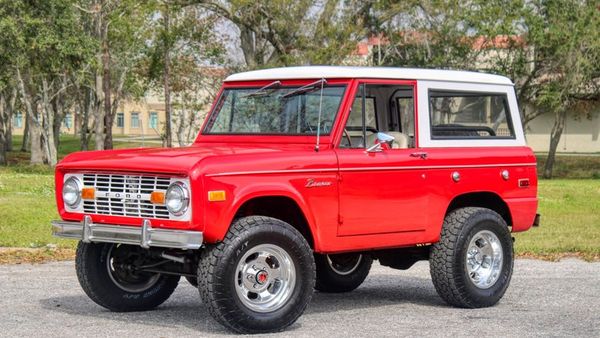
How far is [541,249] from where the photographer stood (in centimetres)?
1597

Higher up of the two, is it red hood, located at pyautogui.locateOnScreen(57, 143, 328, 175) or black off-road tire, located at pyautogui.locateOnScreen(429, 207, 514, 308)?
red hood, located at pyautogui.locateOnScreen(57, 143, 328, 175)

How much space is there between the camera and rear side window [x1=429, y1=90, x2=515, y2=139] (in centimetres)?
1070

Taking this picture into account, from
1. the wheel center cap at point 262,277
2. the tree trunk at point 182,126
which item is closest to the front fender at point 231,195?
the wheel center cap at point 262,277

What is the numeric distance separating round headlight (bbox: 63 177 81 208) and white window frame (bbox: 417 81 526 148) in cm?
301

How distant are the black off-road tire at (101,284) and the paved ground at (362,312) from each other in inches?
4.2

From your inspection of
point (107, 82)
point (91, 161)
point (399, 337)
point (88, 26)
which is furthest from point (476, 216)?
point (88, 26)

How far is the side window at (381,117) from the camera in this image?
9961 mm

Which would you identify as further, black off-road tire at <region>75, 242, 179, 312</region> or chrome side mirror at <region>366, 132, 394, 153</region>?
black off-road tire at <region>75, 242, 179, 312</region>

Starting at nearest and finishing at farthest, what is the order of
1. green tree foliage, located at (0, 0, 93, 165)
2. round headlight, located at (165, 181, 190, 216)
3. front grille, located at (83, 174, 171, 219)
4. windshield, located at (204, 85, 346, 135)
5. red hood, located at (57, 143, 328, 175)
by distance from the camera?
round headlight, located at (165, 181, 190, 216), red hood, located at (57, 143, 328, 175), front grille, located at (83, 174, 171, 219), windshield, located at (204, 85, 346, 135), green tree foliage, located at (0, 0, 93, 165)

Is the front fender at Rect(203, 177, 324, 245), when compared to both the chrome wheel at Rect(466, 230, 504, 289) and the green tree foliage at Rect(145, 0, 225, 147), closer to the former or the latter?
the chrome wheel at Rect(466, 230, 504, 289)

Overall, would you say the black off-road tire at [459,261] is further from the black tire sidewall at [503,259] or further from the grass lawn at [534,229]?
the grass lawn at [534,229]

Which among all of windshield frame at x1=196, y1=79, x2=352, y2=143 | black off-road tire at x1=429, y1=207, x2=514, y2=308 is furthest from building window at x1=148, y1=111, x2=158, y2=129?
black off-road tire at x1=429, y1=207, x2=514, y2=308

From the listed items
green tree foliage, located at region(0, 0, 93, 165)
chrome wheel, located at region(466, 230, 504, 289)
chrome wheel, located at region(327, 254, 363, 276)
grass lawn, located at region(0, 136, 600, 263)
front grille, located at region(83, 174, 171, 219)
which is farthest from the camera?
green tree foliage, located at region(0, 0, 93, 165)

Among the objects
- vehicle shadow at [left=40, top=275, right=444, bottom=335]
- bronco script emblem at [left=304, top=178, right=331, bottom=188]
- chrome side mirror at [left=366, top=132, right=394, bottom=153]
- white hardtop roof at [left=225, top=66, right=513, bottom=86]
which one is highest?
white hardtop roof at [left=225, top=66, right=513, bottom=86]
